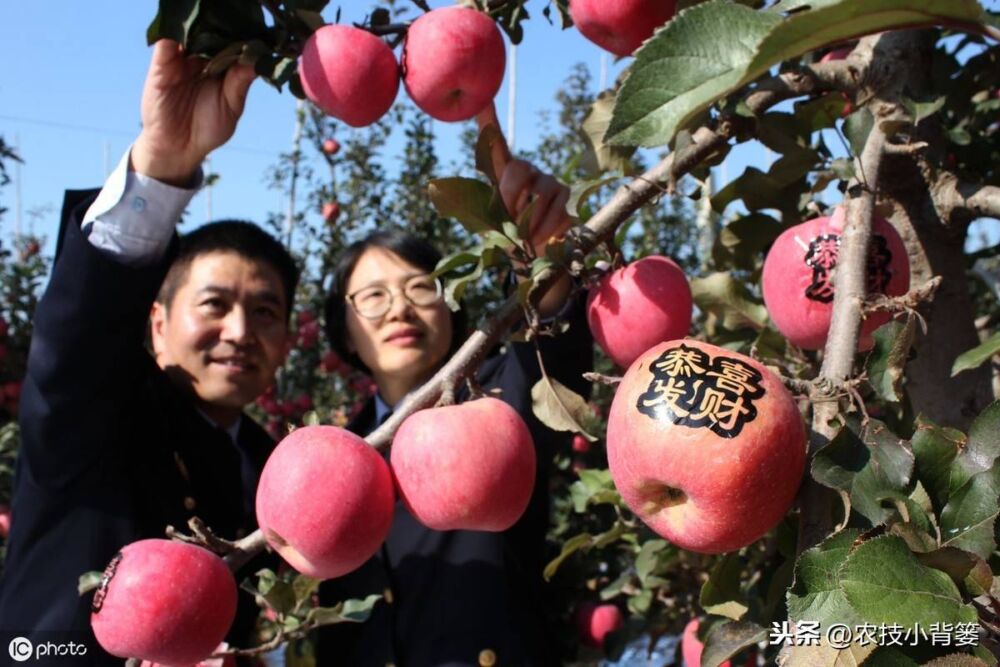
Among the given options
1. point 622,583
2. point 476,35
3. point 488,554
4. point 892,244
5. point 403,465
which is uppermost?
point 476,35

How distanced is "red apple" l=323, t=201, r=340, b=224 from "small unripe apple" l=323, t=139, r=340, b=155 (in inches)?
12.1

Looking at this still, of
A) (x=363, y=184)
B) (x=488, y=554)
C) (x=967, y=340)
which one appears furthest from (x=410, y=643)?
(x=363, y=184)

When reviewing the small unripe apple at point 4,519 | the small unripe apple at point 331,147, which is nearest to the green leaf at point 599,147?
the small unripe apple at point 4,519

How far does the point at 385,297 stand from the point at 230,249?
0.32m

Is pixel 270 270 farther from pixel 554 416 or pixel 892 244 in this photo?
pixel 892 244

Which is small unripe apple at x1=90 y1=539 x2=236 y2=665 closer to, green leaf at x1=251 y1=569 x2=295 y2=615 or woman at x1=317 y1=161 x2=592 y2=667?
green leaf at x1=251 y1=569 x2=295 y2=615

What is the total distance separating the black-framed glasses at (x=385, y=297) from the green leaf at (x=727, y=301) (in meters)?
0.57

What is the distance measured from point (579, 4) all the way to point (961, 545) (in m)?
0.66

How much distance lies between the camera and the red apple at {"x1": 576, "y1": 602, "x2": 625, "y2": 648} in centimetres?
217

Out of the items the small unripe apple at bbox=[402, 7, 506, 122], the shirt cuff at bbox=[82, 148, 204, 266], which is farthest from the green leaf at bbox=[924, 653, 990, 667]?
the shirt cuff at bbox=[82, 148, 204, 266]

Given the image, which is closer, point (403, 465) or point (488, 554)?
point (403, 465)

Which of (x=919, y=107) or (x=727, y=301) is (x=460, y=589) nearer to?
(x=727, y=301)

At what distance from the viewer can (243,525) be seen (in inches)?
56.0

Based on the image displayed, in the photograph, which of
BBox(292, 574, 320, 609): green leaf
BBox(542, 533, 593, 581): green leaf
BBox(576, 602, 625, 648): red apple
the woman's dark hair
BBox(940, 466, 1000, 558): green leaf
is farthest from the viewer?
BBox(576, 602, 625, 648): red apple
